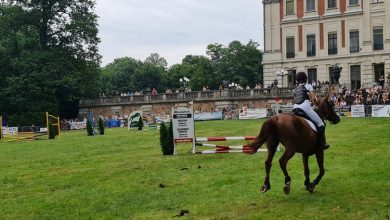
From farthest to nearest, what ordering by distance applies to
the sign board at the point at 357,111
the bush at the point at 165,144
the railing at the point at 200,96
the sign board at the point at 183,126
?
the railing at the point at 200,96
the sign board at the point at 357,111
the sign board at the point at 183,126
the bush at the point at 165,144

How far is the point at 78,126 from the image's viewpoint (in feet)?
211

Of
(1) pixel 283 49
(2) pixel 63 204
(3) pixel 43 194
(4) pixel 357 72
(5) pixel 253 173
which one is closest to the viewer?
(2) pixel 63 204

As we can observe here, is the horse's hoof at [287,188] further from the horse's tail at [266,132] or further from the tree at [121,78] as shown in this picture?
the tree at [121,78]

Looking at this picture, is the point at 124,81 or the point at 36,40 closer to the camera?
the point at 36,40

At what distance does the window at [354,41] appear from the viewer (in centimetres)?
6470

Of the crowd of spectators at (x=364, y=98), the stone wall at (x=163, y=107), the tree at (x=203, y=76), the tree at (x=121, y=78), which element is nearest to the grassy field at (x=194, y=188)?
the crowd of spectators at (x=364, y=98)

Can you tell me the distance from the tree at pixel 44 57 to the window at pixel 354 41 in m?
29.6

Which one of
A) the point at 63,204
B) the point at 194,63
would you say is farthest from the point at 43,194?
the point at 194,63

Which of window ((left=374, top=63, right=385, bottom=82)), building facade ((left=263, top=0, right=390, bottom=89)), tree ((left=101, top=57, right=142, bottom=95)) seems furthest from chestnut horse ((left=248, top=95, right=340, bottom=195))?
tree ((left=101, top=57, right=142, bottom=95))

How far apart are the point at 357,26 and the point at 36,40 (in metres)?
36.6

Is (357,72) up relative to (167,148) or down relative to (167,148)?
up

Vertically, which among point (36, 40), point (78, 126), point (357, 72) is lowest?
point (78, 126)

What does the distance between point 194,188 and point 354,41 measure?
55.6 m

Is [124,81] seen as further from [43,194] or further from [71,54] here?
[43,194]
